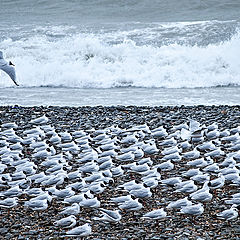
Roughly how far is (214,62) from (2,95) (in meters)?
6.40

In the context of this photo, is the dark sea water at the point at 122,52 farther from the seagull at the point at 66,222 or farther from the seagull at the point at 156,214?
the seagull at the point at 66,222

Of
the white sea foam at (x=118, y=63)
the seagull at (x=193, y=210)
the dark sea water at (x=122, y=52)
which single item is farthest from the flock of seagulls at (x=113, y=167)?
the white sea foam at (x=118, y=63)

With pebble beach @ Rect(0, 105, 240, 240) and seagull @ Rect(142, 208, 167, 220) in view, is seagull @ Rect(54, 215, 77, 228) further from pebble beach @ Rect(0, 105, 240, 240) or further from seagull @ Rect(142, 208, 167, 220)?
seagull @ Rect(142, 208, 167, 220)

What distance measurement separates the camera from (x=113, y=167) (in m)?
7.50

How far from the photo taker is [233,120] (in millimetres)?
9625

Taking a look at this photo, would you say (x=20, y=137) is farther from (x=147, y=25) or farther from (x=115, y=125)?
(x=147, y=25)

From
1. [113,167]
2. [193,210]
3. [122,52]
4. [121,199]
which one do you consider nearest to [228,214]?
[193,210]

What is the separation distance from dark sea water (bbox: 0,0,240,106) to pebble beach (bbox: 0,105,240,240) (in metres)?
1.56

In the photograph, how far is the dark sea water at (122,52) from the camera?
13.2 metres

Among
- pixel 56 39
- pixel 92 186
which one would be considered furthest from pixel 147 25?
pixel 92 186

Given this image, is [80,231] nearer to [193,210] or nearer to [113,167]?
[193,210]

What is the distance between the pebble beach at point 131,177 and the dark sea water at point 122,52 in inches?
61.6

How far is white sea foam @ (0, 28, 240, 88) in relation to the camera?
14.6 metres

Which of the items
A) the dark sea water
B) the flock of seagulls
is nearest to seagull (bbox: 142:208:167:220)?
the flock of seagulls
